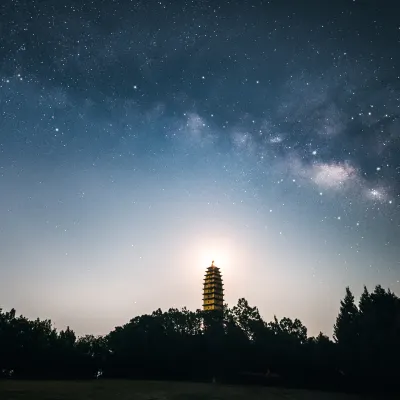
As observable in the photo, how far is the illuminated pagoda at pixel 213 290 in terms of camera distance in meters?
110

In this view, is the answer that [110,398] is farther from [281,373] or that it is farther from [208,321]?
[208,321]

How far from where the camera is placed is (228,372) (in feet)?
122

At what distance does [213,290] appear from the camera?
368ft

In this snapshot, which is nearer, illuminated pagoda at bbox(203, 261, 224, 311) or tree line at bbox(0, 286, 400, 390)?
tree line at bbox(0, 286, 400, 390)

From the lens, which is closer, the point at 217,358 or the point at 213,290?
the point at 217,358

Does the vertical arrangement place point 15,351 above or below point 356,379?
above

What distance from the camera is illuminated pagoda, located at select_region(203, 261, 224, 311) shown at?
4342 inches

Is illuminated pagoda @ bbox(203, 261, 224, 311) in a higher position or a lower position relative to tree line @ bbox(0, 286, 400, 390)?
higher

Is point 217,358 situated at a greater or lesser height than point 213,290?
lesser

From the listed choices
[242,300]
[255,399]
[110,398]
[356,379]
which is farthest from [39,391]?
[242,300]

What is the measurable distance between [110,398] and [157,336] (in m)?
22.9

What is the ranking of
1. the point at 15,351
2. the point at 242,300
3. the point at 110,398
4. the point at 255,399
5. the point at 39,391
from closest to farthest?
1. the point at 110,398
2. the point at 39,391
3. the point at 255,399
4. the point at 15,351
5. the point at 242,300

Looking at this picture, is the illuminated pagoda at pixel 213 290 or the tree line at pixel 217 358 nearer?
the tree line at pixel 217 358

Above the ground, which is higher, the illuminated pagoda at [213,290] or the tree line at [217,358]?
the illuminated pagoda at [213,290]
